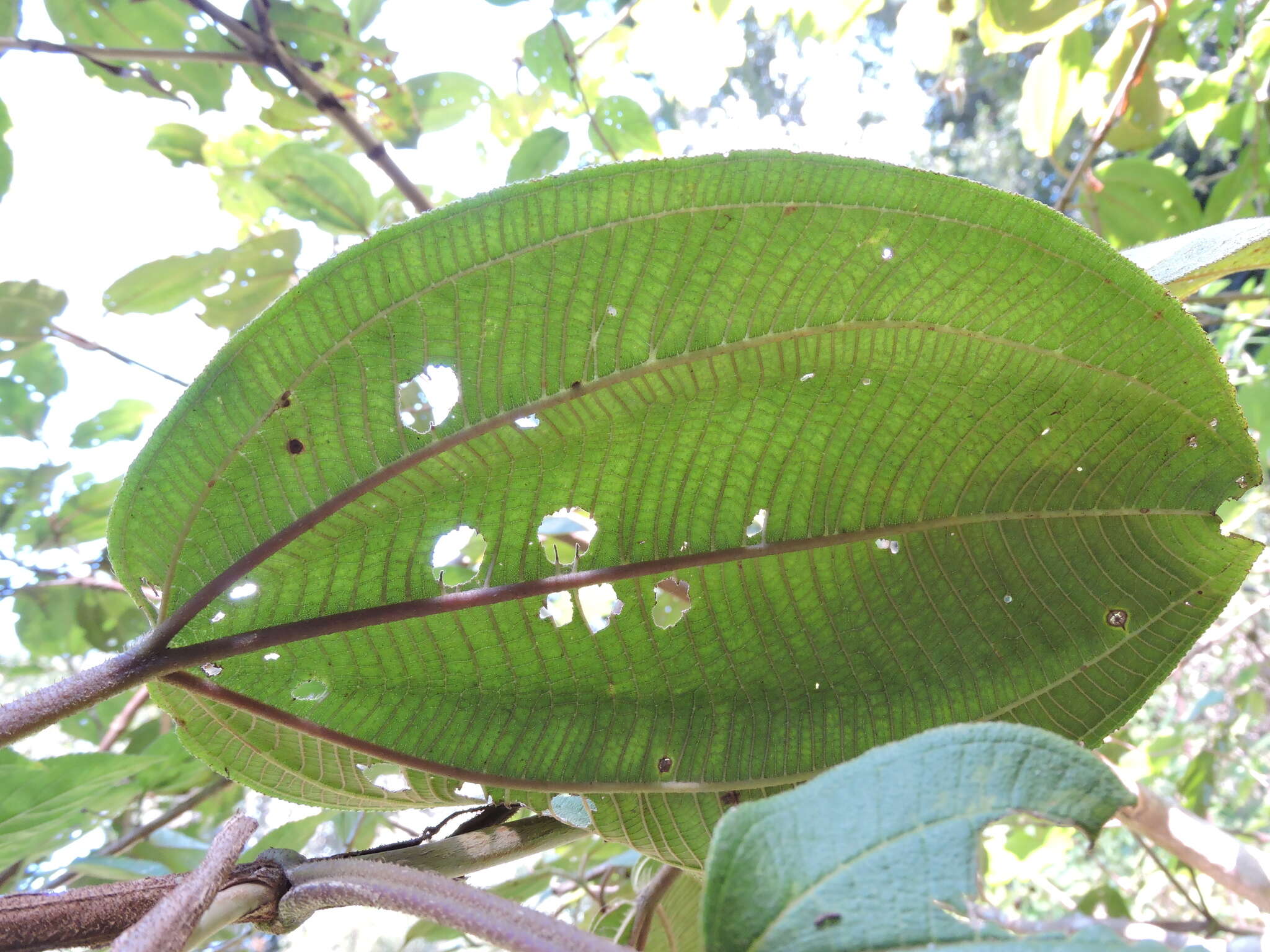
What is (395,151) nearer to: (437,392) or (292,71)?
(292,71)

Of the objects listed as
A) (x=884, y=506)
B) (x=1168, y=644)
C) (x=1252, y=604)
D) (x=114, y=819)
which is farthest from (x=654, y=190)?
(x=1252, y=604)

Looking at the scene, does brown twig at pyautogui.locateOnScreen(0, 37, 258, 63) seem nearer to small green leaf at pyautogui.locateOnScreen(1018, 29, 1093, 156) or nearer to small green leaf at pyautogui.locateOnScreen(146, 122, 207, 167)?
small green leaf at pyautogui.locateOnScreen(146, 122, 207, 167)

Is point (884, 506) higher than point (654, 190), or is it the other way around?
point (654, 190)

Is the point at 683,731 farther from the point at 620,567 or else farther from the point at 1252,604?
the point at 1252,604

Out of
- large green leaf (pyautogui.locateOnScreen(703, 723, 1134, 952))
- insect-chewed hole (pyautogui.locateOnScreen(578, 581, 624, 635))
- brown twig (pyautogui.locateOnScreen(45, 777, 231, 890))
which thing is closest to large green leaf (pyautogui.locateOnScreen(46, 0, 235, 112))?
brown twig (pyautogui.locateOnScreen(45, 777, 231, 890))

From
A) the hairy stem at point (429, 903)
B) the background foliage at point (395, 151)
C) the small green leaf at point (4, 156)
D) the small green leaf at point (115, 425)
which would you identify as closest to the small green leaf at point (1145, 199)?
the background foliage at point (395, 151)

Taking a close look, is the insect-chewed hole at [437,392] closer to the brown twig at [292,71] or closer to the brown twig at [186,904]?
the brown twig at [186,904]

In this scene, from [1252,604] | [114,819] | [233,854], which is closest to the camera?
[233,854]
